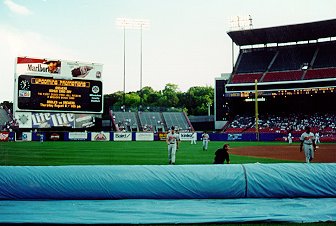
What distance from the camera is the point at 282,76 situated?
52.6 metres

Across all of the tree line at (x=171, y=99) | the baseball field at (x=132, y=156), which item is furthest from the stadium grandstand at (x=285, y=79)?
the tree line at (x=171, y=99)

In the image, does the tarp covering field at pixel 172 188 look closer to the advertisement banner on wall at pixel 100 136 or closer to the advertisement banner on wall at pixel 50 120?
the advertisement banner on wall at pixel 50 120

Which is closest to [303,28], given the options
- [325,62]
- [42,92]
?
[325,62]

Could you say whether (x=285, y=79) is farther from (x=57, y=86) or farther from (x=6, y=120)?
(x=6, y=120)

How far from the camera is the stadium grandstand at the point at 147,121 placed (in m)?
56.2

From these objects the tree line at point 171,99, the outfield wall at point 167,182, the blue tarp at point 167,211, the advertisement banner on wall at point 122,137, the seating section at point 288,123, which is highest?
the tree line at point 171,99

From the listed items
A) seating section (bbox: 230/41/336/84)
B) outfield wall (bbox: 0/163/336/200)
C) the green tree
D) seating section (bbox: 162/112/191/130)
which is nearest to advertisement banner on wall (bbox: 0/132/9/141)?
seating section (bbox: 162/112/191/130)

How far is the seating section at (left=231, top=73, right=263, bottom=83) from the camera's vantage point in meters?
54.6

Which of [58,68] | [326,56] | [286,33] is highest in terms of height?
[286,33]

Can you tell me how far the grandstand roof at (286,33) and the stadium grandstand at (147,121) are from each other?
15.2 metres

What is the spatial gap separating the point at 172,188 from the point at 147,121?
5027 cm

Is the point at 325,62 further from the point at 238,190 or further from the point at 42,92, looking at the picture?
the point at 238,190

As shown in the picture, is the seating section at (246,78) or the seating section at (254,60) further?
the seating section at (254,60)

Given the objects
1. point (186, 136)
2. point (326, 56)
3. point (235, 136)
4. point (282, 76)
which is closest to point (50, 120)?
point (186, 136)
